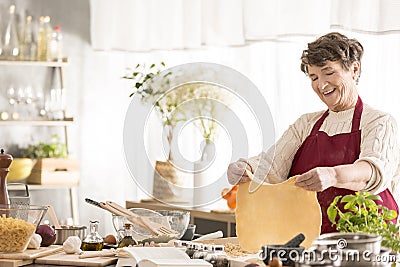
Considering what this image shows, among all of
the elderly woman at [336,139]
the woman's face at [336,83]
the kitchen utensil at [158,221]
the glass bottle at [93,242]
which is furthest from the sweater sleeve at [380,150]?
the glass bottle at [93,242]

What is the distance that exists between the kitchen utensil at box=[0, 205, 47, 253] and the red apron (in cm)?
96

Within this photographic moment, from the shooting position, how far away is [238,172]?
8.07 ft

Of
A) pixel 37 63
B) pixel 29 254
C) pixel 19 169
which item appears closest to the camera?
pixel 29 254

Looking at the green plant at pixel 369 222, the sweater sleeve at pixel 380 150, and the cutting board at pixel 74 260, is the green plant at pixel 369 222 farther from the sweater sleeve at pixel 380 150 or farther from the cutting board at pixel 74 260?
the cutting board at pixel 74 260

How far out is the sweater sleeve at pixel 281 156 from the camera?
2.65 m

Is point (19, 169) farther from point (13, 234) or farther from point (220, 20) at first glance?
point (13, 234)

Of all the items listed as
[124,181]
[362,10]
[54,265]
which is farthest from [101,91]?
[54,265]

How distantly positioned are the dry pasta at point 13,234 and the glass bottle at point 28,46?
2.76m

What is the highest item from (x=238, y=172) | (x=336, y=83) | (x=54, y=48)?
(x=54, y=48)

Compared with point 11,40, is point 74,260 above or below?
below

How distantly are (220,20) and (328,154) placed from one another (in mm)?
1891

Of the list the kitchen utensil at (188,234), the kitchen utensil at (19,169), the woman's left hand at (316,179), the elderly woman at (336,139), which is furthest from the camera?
the kitchen utensil at (19,169)

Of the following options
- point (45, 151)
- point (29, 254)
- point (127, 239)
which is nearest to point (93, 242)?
point (127, 239)

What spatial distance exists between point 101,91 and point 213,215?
1.65m
